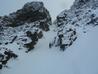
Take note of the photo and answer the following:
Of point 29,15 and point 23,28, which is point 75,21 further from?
point 29,15

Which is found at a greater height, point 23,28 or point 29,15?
point 29,15

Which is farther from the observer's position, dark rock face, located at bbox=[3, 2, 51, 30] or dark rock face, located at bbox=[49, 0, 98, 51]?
dark rock face, located at bbox=[3, 2, 51, 30]

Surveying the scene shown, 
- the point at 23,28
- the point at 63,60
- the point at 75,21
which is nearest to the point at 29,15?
the point at 23,28

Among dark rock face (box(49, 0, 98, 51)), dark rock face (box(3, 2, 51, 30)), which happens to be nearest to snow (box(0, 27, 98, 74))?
dark rock face (box(49, 0, 98, 51))

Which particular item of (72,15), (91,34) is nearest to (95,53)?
(91,34)

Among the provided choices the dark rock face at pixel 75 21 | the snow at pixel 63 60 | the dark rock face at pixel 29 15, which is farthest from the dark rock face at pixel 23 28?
the dark rock face at pixel 75 21

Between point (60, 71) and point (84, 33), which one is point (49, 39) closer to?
point (84, 33)

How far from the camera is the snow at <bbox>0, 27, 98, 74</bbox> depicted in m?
23.5

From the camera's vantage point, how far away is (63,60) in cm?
2655

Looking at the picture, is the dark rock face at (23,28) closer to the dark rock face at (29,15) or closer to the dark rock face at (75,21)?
the dark rock face at (29,15)

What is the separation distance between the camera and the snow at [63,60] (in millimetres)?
23453

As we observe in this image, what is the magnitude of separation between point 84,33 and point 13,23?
15.9m

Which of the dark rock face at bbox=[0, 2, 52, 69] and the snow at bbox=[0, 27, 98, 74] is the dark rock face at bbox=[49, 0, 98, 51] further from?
the dark rock face at bbox=[0, 2, 52, 69]

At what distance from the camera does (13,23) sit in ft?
133
